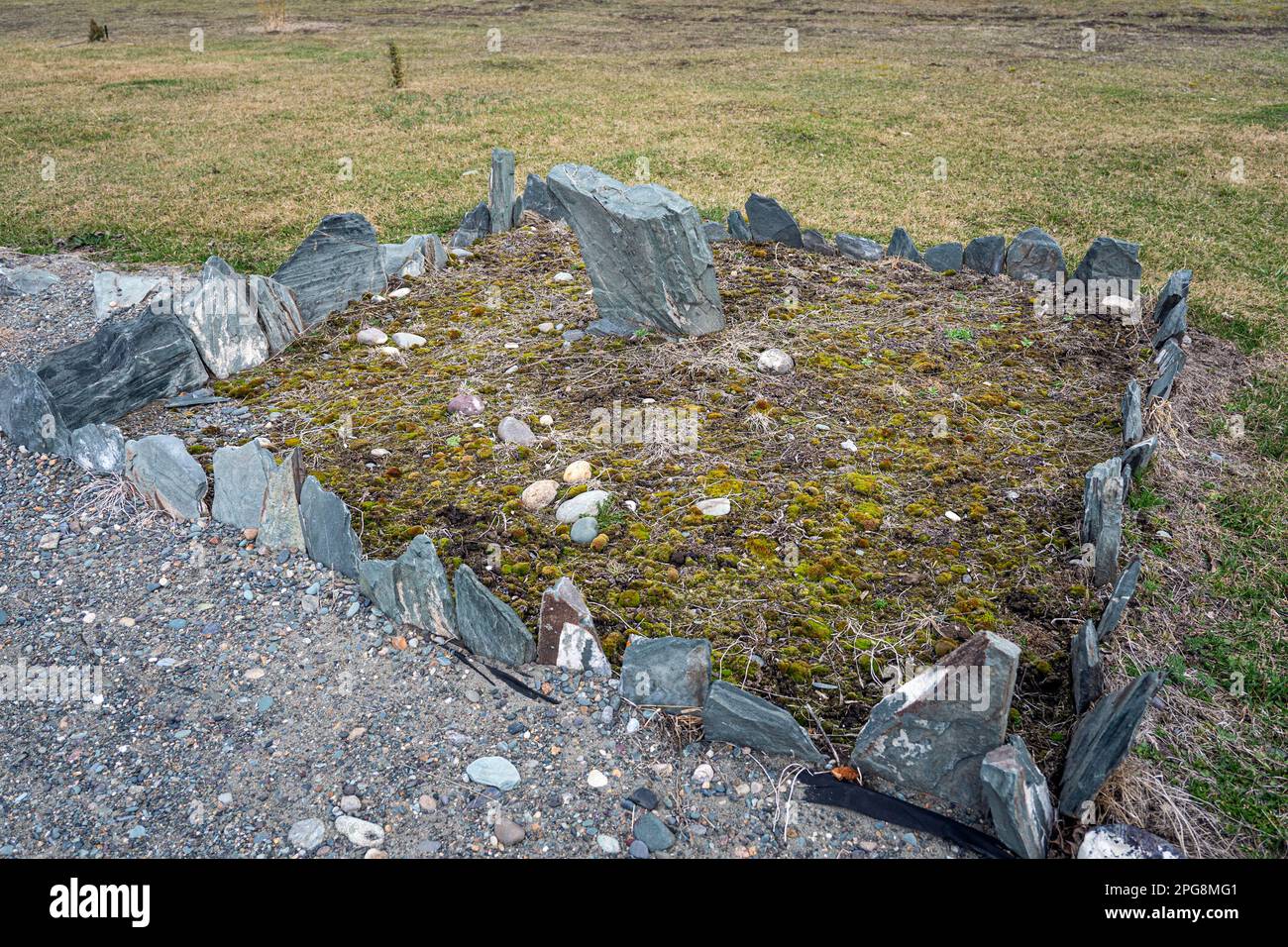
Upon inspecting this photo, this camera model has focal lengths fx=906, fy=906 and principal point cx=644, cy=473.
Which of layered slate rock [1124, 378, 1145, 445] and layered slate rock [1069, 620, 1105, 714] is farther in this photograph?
layered slate rock [1124, 378, 1145, 445]

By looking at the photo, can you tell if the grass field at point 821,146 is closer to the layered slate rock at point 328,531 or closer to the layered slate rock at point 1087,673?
the layered slate rock at point 1087,673

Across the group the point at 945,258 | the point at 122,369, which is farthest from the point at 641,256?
the point at 122,369

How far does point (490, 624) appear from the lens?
10.6ft

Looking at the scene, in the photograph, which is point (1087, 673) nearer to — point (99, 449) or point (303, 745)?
point (303, 745)

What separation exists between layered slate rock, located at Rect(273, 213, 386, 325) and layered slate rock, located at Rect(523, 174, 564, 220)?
1.75m

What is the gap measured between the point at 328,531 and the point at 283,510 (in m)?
0.28

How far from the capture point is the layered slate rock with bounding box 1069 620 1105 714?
294 centimetres

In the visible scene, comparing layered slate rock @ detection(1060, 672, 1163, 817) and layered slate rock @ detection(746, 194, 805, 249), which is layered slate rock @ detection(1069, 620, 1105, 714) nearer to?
layered slate rock @ detection(1060, 672, 1163, 817)

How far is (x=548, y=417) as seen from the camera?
4668 mm

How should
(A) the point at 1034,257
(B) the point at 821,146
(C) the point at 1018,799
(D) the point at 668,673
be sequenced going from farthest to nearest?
(B) the point at 821,146, (A) the point at 1034,257, (D) the point at 668,673, (C) the point at 1018,799

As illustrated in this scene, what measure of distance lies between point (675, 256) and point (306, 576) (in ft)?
8.98

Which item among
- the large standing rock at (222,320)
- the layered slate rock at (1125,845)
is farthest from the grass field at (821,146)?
the large standing rock at (222,320)

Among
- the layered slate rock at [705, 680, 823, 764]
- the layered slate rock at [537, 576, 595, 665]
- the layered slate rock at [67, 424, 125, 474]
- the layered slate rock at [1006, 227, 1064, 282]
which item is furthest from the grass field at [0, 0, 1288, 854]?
the layered slate rock at [67, 424, 125, 474]

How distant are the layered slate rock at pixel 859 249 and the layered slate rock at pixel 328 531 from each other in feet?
13.9
